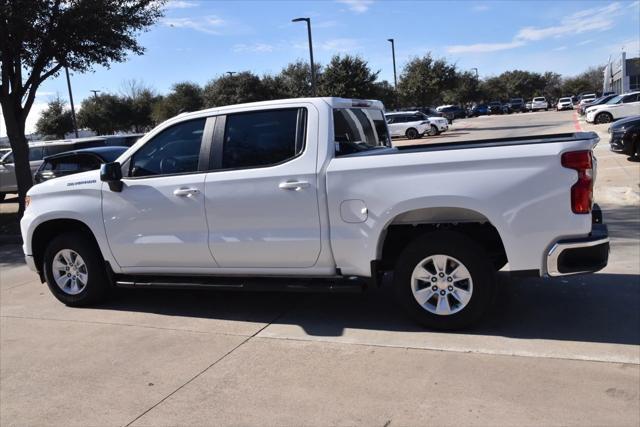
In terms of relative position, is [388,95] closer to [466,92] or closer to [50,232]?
[466,92]

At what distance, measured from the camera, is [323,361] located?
14.3 ft

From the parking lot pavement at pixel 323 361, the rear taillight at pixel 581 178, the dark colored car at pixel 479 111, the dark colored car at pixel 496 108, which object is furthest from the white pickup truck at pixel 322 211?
the dark colored car at pixel 496 108

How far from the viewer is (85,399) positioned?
3.98 metres

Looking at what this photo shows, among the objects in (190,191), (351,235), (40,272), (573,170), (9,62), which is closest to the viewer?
(573,170)

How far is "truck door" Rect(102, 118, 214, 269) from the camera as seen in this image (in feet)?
17.3

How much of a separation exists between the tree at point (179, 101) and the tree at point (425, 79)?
2083cm

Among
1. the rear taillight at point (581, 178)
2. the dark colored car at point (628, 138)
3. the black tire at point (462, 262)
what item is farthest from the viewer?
the dark colored car at point (628, 138)

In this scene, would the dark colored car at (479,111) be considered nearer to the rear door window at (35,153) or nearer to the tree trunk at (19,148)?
the rear door window at (35,153)

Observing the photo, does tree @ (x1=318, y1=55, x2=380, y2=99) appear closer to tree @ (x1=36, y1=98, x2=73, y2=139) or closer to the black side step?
tree @ (x1=36, y1=98, x2=73, y2=139)

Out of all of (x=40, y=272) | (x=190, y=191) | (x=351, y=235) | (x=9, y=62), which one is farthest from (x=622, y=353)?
(x=9, y=62)

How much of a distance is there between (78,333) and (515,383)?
155 inches

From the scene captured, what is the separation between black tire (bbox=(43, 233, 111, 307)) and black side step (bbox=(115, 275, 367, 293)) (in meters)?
0.26

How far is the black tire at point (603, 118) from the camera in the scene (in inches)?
1243

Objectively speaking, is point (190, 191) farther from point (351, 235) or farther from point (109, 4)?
point (109, 4)
